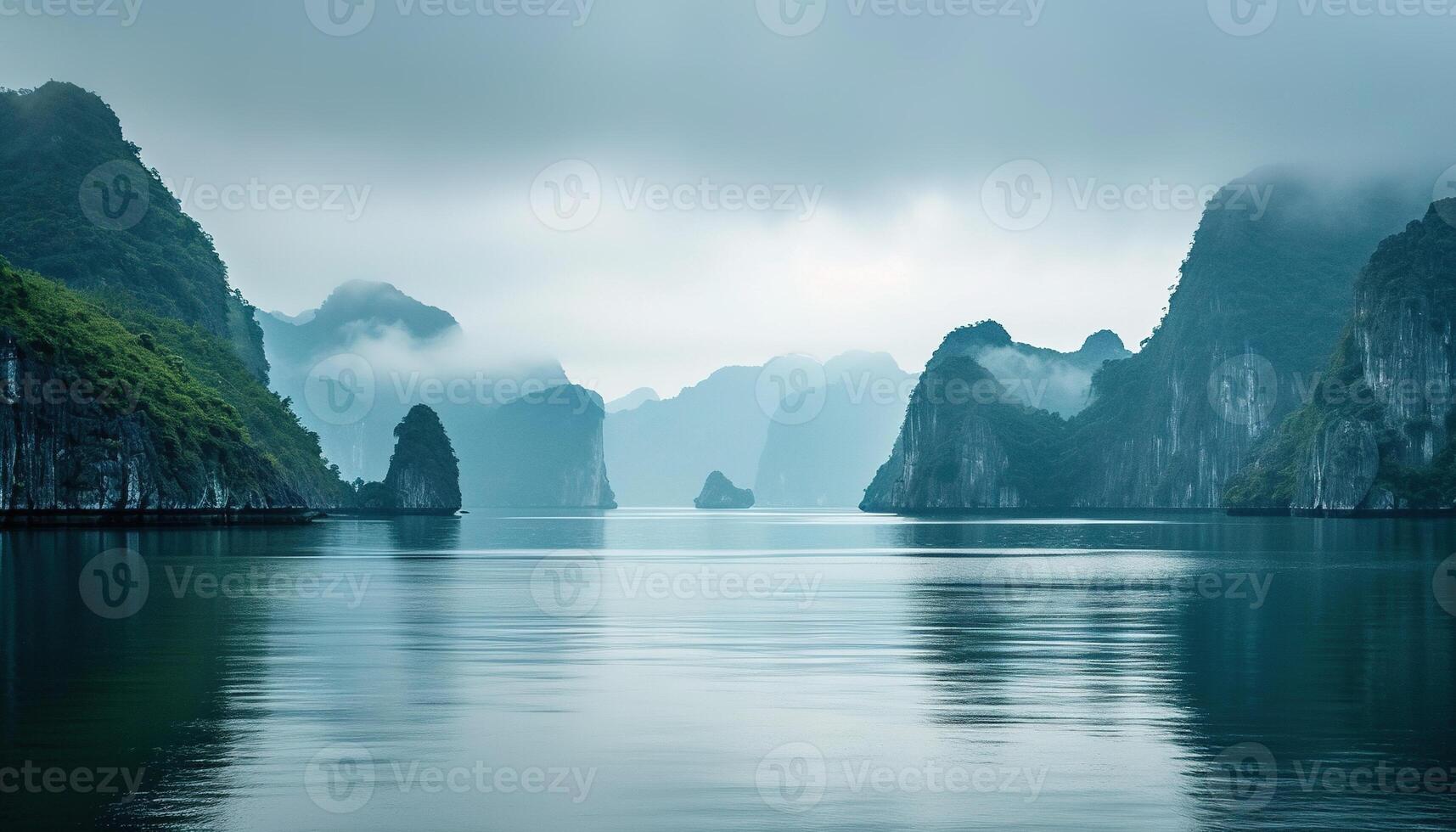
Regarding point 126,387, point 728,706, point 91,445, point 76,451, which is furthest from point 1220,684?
point 126,387

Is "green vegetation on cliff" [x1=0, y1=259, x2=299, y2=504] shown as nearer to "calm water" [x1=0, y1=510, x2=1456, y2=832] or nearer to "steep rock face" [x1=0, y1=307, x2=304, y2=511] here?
"steep rock face" [x1=0, y1=307, x2=304, y2=511]

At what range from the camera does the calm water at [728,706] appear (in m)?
17.9

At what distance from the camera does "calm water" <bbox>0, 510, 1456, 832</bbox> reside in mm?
17922

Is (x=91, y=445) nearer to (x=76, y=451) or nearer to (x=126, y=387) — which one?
(x=76, y=451)

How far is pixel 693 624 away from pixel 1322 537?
89806 millimetres

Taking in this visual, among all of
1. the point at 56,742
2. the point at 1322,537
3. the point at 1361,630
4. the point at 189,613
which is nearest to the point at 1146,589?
the point at 1361,630

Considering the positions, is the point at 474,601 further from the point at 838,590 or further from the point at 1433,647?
the point at 1433,647

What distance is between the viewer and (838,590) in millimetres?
60344

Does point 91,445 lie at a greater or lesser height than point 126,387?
lesser

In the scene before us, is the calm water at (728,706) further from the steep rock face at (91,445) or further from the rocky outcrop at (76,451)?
the steep rock face at (91,445)

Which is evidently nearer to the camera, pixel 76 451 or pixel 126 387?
pixel 76 451

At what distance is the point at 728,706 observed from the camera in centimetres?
2653

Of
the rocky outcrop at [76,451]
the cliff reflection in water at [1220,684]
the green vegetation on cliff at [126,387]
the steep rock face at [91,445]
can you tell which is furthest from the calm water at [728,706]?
the green vegetation on cliff at [126,387]

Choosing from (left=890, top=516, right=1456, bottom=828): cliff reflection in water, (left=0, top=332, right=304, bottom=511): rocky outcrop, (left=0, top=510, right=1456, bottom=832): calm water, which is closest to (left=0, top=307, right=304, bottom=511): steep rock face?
(left=0, top=332, right=304, bottom=511): rocky outcrop
